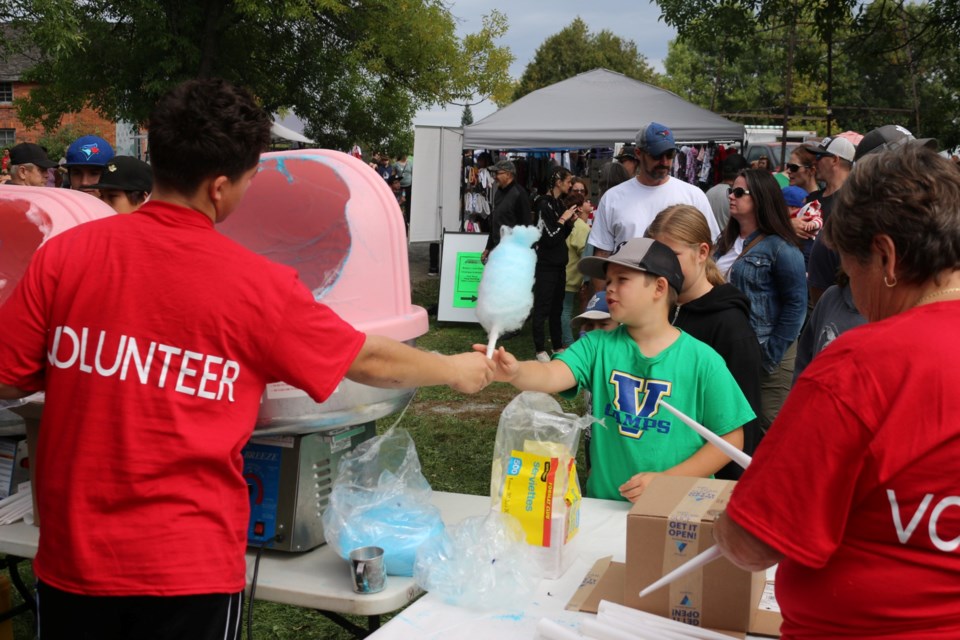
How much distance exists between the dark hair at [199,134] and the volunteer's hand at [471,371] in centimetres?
77

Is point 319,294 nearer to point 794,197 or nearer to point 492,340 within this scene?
point 492,340

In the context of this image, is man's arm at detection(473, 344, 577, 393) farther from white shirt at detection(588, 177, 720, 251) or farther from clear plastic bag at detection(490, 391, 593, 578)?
white shirt at detection(588, 177, 720, 251)

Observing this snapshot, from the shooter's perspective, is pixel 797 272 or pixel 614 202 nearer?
pixel 797 272

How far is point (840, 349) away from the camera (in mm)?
1254

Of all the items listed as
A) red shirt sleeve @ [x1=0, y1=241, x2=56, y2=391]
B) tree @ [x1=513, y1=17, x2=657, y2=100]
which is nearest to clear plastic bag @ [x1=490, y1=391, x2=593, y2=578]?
red shirt sleeve @ [x1=0, y1=241, x2=56, y2=391]

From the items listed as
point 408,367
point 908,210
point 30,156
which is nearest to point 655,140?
point 408,367

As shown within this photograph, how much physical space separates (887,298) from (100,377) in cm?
139

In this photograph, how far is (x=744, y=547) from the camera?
1305 mm

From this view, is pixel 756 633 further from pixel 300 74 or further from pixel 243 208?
pixel 300 74

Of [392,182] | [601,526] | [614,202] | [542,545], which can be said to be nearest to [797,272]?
[614,202]

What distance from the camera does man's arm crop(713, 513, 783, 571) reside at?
4.24 feet

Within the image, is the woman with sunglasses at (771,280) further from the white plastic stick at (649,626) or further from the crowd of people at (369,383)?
the white plastic stick at (649,626)

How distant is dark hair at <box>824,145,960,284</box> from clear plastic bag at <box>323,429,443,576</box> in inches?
52.1

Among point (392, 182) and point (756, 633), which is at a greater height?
point (392, 182)
